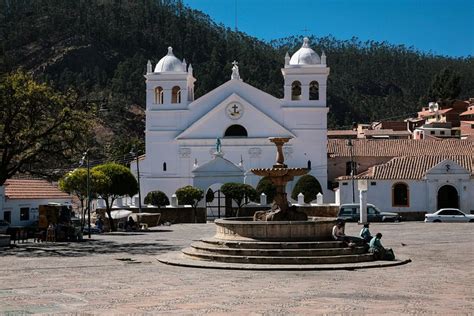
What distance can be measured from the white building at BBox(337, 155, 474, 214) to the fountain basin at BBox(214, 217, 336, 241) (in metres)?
27.6

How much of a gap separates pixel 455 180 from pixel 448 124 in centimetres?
4316

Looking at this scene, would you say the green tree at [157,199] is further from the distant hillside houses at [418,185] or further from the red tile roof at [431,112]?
the red tile roof at [431,112]

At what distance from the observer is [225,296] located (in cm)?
1280

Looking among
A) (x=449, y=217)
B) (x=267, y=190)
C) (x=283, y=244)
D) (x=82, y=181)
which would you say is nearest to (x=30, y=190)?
(x=82, y=181)

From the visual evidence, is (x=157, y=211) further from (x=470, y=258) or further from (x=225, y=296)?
(x=225, y=296)

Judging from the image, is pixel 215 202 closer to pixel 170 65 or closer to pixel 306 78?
pixel 306 78

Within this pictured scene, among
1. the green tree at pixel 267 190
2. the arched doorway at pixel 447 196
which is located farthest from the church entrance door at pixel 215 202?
the arched doorway at pixel 447 196

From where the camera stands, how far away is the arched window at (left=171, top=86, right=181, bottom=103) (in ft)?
192

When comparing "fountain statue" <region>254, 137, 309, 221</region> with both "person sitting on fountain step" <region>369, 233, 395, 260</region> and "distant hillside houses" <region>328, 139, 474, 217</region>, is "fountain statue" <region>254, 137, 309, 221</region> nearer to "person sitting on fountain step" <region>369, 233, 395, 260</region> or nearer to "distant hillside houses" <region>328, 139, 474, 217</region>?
"person sitting on fountain step" <region>369, 233, 395, 260</region>

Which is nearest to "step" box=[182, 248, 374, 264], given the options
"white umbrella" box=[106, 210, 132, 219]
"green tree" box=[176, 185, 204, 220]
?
"white umbrella" box=[106, 210, 132, 219]

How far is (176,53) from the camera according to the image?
465 ft

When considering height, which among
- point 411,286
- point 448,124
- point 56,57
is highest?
point 56,57

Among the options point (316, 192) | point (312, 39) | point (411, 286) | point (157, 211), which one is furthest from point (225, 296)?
point (312, 39)

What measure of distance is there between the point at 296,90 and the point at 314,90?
4.63 feet
